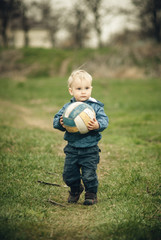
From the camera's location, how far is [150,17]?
117 ft

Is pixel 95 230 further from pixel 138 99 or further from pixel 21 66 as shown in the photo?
pixel 21 66

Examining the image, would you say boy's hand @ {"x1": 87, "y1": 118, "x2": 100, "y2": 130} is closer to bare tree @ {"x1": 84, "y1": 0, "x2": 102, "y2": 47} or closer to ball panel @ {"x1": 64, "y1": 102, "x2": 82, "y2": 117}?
ball panel @ {"x1": 64, "y1": 102, "x2": 82, "y2": 117}

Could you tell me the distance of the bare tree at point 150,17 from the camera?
33.5 metres

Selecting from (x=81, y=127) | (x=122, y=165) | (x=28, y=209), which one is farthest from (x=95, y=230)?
(x=122, y=165)

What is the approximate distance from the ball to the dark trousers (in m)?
0.30

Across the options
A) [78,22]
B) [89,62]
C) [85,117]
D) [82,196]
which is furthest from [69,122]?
[78,22]

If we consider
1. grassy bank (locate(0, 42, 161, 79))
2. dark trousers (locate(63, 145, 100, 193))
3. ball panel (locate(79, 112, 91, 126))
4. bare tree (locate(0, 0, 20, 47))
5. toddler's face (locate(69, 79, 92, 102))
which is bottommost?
dark trousers (locate(63, 145, 100, 193))

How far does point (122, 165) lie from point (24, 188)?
2.35m

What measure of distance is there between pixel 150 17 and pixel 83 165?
118 ft

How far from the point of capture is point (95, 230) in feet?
10.6

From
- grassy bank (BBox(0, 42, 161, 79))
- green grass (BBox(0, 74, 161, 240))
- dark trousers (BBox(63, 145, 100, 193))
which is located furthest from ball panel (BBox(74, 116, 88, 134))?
grassy bank (BBox(0, 42, 161, 79))

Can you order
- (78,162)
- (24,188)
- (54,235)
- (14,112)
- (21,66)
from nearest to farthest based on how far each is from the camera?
(54,235)
(78,162)
(24,188)
(14,112)
(21,66)

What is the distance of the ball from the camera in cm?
379

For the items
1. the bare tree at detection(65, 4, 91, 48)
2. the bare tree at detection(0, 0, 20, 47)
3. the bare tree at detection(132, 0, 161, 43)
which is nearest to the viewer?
the bare tree at detection(132, 0, 161, 43)
